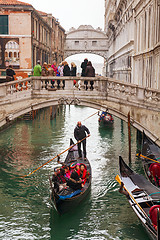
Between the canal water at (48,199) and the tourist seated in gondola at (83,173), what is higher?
the tourist seated in gondola at (83,173)

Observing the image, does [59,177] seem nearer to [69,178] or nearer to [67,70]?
[69,178]

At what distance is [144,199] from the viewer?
8.63 meters

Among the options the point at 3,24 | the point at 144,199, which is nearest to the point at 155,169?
the point at 144,199

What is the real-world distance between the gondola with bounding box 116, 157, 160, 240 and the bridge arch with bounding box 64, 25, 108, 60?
110 feet

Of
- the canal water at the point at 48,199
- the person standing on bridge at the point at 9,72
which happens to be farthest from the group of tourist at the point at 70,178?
the person standing on bridge at the point at 9,72

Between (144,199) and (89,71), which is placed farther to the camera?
(89,71)

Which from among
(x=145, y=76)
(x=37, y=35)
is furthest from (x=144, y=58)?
(x=37, y=35)

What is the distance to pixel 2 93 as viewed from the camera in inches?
473

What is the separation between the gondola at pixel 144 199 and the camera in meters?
7.47

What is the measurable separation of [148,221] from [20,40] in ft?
59.1

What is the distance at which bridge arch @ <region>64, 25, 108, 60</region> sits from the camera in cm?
4219

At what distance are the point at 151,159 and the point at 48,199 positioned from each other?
10.9 feet

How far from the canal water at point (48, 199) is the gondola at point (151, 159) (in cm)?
110

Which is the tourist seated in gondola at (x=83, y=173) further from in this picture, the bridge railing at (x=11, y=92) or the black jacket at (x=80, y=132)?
the bridge railing at (x=11, y=92)
